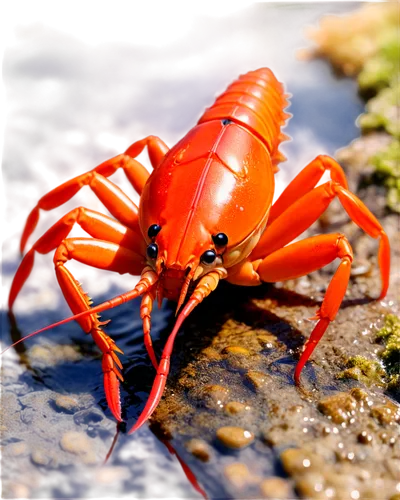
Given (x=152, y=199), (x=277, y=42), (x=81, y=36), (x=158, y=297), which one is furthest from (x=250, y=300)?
(x=277, y=42)

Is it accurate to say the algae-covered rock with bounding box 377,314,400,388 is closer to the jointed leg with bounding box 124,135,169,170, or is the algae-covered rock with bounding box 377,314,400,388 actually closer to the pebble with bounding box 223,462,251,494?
the pebble with bounding box 223,462,251,494

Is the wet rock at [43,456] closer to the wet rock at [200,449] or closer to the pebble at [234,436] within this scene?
the wet rock at [200,449]

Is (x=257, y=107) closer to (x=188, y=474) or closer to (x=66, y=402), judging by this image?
(x=66, y=402)

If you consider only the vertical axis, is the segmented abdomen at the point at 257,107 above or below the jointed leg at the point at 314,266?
above

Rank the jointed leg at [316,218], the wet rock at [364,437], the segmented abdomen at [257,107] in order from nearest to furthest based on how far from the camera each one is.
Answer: the wet rock at [364,437] < the jointed leg at [316,218] < the segmented abdomen at [257,107]

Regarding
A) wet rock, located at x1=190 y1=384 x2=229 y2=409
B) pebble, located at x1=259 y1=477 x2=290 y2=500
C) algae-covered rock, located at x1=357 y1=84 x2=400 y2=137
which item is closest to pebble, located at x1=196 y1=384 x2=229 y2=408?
wet rock, located at x1=190 y1=384 x2=229 y2=409

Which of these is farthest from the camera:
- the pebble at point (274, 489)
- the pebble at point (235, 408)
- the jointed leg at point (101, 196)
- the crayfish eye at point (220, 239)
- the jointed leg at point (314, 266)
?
the jointed leg at point (101, 196)

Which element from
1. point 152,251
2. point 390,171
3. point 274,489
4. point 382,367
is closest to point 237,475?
point 274,489

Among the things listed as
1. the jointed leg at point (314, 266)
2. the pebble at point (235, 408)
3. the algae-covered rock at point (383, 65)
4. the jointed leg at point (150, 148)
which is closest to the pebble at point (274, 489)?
the pebble at point (235, 408)
